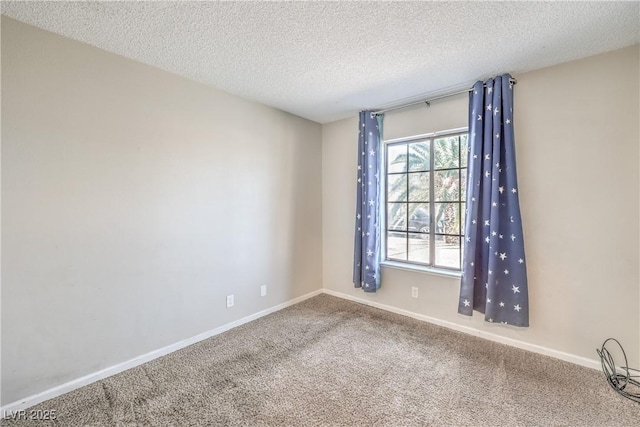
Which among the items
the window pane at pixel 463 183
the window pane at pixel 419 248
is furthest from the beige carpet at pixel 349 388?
the window pane at pixel 463 183

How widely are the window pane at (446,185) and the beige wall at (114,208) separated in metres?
1.85

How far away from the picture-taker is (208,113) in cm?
258

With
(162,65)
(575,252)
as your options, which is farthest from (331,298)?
(162,65)

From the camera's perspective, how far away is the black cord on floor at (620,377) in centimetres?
181

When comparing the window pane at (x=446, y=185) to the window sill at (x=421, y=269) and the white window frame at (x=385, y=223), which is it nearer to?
the white window frame at (x=385, y=223)

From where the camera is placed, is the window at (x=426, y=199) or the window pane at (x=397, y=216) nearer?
the window at (x=426, y=199)

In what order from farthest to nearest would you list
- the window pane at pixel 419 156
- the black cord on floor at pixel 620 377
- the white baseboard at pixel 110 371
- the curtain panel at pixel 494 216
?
the window pane at pixel 419 156
the curtain panel at pixel 494 216
the black cord on floor at pixel 620 377
the white baseboard at pixel 110 371

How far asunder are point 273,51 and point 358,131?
1629 millimetres

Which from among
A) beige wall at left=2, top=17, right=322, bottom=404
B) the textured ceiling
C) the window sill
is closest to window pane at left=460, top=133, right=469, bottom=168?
the textured ceiling

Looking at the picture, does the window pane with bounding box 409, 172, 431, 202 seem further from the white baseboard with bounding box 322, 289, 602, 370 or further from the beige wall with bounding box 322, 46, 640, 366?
the white baseboard with bounding box 322, 289, 602, 370

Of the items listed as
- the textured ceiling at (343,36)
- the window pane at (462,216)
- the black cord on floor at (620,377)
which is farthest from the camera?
the window pane at (462,216)

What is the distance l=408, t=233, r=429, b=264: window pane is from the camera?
3.03m

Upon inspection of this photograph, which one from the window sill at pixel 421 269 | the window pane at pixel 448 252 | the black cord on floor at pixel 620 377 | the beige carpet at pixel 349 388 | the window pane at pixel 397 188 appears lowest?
the beige carpet at pixel 349 388

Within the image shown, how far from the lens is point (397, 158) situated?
327 cm
